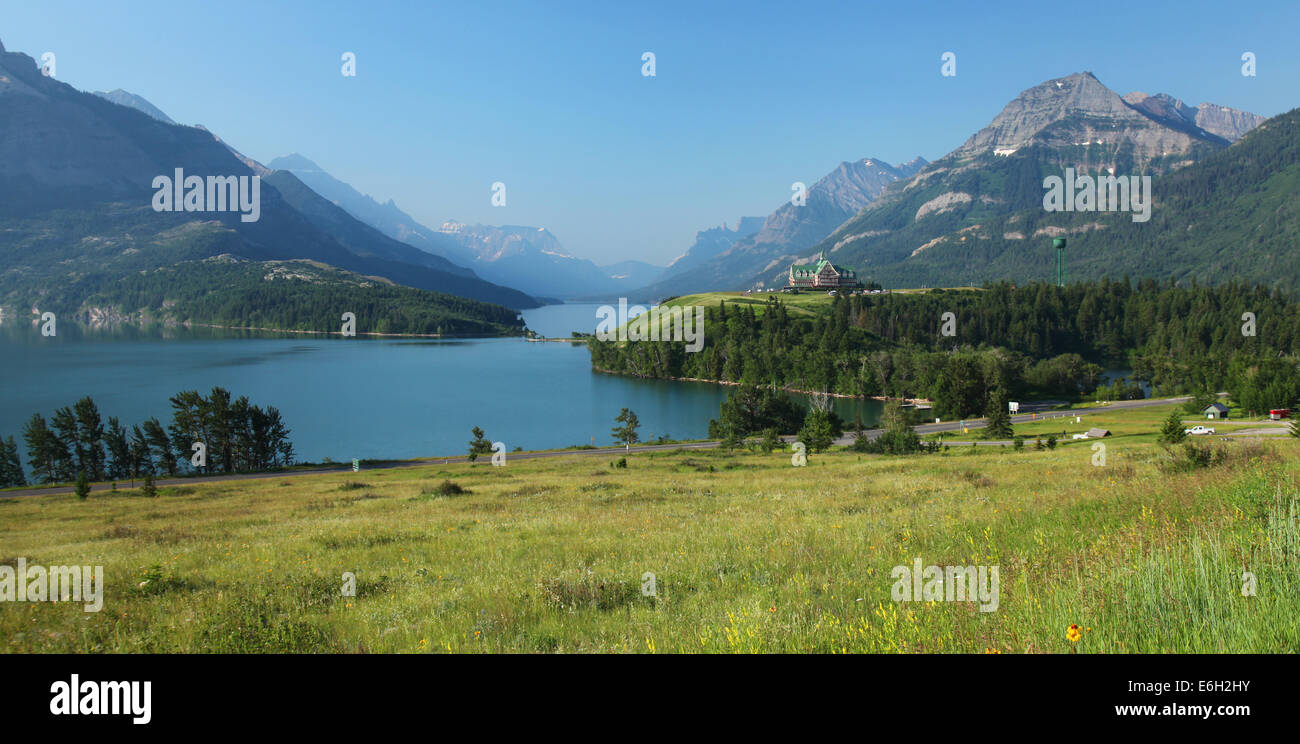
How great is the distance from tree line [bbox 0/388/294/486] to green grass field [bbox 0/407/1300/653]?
77120 mm

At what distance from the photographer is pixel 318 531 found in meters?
20.5

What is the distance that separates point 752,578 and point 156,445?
10750 centimetres

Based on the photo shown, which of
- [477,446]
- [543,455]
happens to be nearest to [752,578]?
[477,446]

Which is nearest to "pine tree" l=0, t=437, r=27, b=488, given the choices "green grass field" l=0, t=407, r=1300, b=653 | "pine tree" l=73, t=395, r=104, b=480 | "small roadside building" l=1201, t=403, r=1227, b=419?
"pine tree" l=73, t=395, r=104, b=480

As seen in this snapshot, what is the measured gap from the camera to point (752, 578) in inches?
389

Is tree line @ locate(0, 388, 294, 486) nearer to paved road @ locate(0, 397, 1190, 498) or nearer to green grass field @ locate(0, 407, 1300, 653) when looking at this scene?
paved road @ locate(0, 397, 1190, 498)

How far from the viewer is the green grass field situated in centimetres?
615

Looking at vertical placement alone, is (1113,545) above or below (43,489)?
above

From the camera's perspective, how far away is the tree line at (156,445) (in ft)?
261

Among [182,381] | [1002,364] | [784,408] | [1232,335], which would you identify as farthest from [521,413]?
[1232,335]

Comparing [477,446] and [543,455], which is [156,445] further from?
[543,455]

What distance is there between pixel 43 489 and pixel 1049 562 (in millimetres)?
97512
